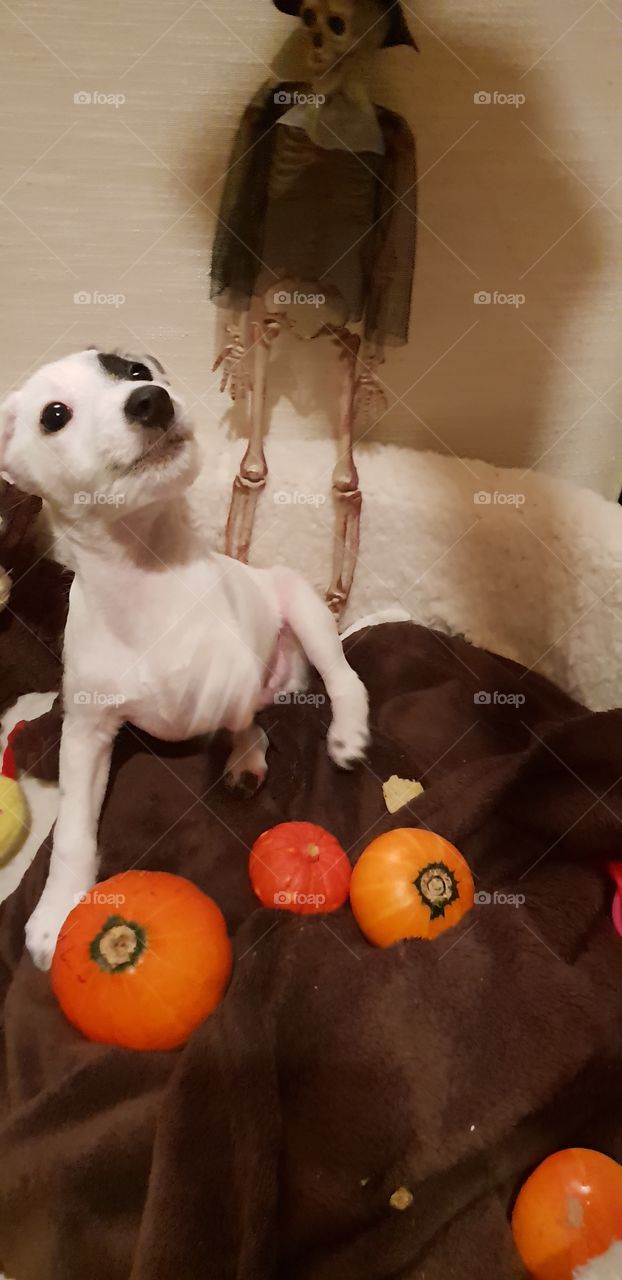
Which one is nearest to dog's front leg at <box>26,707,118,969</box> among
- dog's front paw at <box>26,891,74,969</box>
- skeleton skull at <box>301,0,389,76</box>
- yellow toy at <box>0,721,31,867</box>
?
dog's front paw at <box>26,891,74,969</box>

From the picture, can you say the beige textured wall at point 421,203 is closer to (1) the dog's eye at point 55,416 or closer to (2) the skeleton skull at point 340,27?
(2) the skeleton skull at point 340,27

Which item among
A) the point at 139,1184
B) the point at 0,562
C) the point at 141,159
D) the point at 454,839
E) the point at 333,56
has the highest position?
the point at 333,56

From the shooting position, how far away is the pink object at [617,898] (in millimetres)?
911

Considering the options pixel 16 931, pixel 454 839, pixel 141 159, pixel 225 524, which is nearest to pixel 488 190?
pixel 141 159

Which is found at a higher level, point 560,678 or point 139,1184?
point 560,678

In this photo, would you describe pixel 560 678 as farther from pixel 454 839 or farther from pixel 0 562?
pixel 0 562

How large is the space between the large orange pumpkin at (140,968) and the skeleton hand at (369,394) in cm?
75

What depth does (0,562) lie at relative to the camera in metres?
1.25

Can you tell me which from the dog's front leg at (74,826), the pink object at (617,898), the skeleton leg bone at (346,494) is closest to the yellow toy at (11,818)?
the dog's front leg at (74,826)

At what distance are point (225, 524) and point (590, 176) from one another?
2.30 ft

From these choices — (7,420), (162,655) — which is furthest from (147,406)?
(162,655)

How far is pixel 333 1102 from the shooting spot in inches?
28.5

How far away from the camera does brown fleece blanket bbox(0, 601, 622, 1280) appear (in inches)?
27.1

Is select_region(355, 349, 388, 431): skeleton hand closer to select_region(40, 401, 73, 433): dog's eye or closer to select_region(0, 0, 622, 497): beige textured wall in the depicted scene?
select_region(0, 0, 622, 497): beige textured wall
